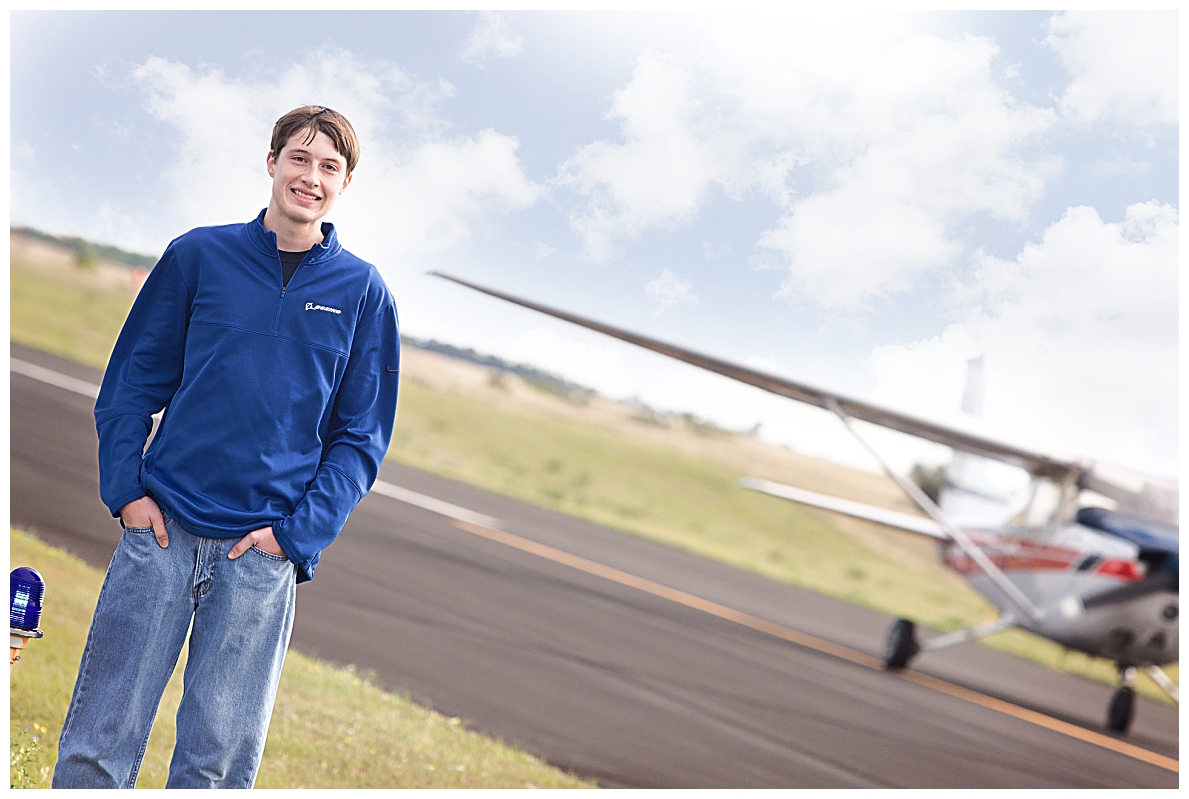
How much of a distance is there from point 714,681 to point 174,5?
4671 mm

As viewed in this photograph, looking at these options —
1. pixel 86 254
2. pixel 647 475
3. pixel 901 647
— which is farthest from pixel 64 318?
pixel 901 647

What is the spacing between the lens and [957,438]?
7004 mm

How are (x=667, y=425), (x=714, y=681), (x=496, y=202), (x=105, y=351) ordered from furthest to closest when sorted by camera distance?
1. (x=667, y=425)
2. (x=105, y=351)
3. (x=714, y=681)
4. (x=496, y=202)

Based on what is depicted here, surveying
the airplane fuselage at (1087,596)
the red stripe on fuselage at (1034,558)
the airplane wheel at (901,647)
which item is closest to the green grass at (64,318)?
the airplane wheel at (901,647)

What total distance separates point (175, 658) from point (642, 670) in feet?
14.2

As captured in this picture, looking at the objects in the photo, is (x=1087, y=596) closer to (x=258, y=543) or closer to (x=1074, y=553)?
(x=1074, y=553)

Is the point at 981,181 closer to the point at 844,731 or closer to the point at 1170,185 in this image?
the point at 1170,185

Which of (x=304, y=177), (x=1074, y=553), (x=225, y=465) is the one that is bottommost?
(x=225, y=465)

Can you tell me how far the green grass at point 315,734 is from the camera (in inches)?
107

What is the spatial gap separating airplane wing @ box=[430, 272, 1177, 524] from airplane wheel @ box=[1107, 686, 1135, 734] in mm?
1387

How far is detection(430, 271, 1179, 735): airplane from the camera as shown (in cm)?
638

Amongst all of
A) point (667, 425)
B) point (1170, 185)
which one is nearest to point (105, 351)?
point (667, 425)

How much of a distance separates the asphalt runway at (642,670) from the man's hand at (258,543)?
234 cm

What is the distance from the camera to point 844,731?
17.3ft
